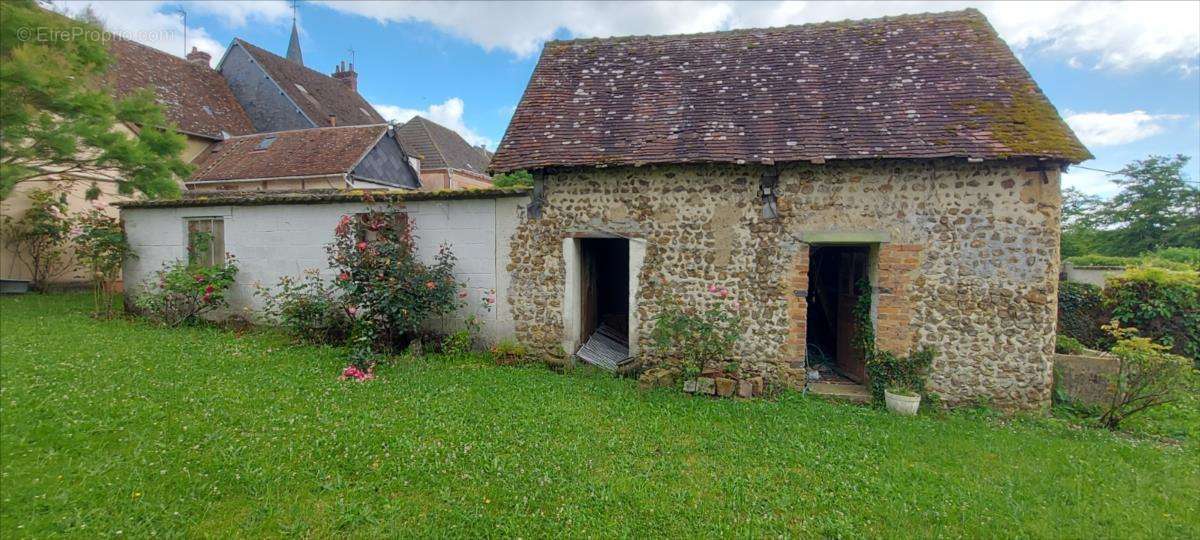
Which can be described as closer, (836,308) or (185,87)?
(836,308)

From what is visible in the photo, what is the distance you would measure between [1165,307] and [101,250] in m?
17.7

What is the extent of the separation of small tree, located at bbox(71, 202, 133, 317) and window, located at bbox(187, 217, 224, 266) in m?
1.13

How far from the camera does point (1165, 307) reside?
780 cm

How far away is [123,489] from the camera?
3.15 m

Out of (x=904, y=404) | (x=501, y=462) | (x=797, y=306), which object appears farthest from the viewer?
(x=797, y=306)

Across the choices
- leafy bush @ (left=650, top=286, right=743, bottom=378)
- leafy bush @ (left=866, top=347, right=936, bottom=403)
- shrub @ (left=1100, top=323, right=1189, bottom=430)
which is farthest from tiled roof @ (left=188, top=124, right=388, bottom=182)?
shrub @ (left=1100, top=323, right=1189, bottom=430)

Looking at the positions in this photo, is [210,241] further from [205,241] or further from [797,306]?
[797,306]

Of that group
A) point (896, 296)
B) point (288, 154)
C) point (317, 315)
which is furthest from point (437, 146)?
point (896, 296)

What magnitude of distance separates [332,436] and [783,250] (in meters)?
5.53

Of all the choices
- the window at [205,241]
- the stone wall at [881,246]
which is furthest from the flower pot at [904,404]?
the window at [205,241]

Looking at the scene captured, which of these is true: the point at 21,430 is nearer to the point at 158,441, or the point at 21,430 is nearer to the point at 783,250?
the point at 158,441

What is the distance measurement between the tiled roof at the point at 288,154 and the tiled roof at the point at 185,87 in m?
1.07

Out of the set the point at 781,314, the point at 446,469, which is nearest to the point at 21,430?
the point at 446,469

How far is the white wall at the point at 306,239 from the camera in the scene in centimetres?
727
